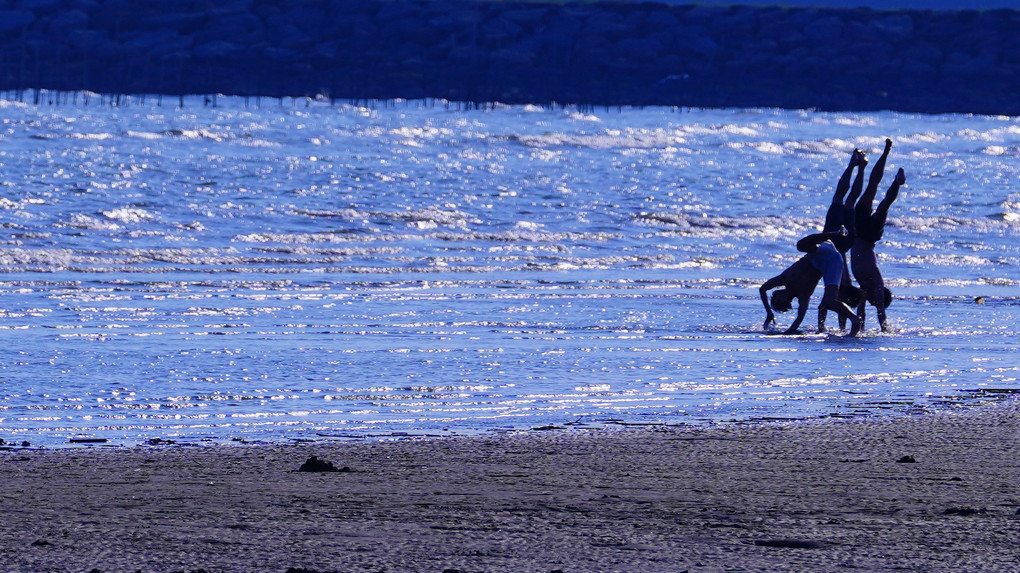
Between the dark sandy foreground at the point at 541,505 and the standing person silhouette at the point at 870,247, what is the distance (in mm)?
5483

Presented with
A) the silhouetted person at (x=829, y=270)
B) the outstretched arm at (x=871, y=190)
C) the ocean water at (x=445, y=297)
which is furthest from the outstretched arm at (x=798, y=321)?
the outstretched arm at (x=871, y=190)

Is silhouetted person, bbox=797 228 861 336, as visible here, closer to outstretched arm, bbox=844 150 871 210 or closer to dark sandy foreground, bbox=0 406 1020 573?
outstretched arm, bbox=844 150 871 210

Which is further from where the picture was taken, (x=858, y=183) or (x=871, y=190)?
(x=858, y=183)

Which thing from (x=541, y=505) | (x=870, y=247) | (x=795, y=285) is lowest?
(x=541, y=505)

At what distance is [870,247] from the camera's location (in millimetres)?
14219

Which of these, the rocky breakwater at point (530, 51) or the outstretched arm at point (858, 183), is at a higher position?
the rocky breakwater at point (530, 51)

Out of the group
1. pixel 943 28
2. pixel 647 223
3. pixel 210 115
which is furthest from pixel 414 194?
pixel 943 28

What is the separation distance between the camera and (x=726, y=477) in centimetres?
707

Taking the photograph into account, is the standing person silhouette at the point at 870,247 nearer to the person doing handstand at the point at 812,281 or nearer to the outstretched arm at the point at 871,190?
the outstretched arm at the point at 871,190

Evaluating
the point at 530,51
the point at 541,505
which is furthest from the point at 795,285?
the point at 530,51

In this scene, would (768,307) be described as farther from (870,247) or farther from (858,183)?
(858,183)

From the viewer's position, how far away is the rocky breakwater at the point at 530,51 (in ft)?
336

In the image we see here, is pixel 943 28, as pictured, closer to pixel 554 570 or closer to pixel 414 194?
pixel 414 194

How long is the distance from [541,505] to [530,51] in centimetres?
10611
